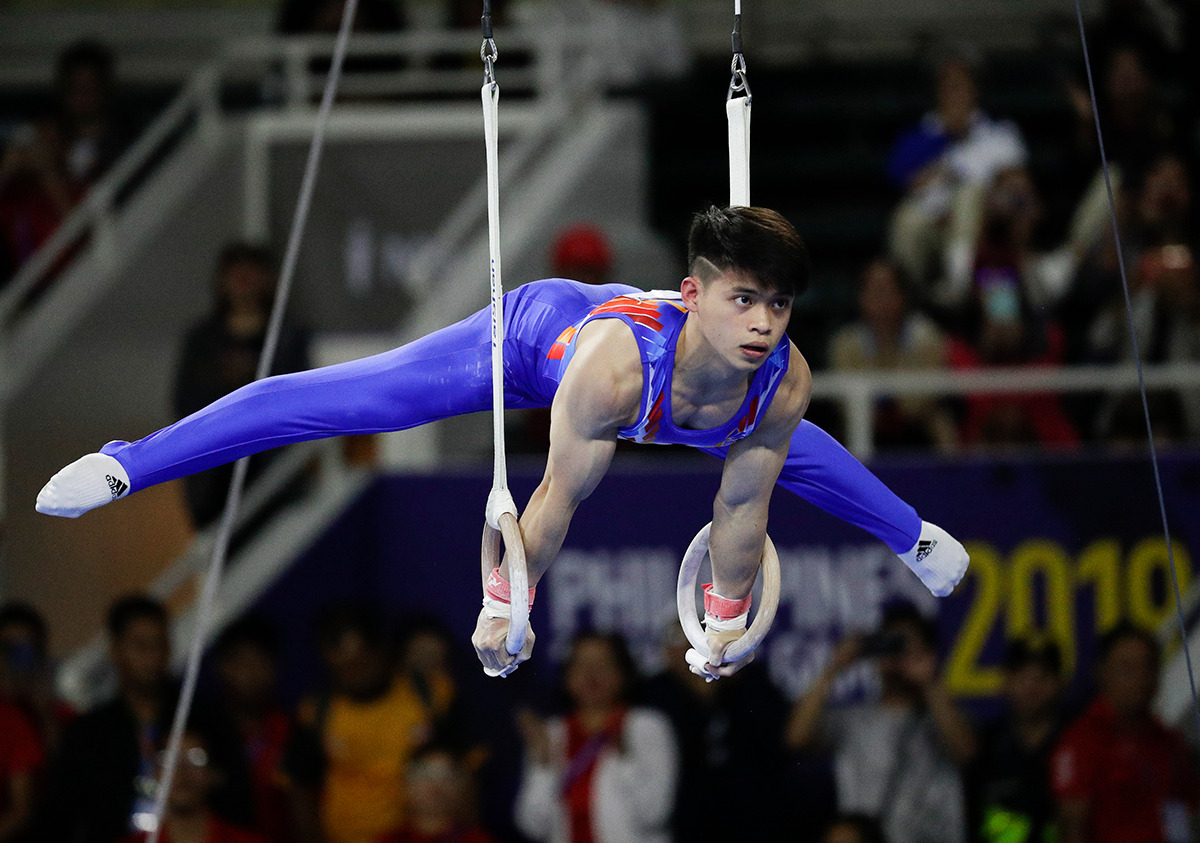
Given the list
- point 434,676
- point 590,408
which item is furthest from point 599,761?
point 590,408

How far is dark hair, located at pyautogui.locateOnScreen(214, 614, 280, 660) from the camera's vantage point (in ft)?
17.1

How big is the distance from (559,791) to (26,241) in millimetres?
3151

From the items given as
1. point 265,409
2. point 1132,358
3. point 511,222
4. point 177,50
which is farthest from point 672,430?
point 177,50

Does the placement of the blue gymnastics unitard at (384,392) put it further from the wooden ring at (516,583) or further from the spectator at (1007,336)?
the spectator at (1007,336)

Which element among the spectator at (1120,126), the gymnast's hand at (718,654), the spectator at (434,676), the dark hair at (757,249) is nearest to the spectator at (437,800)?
the spectator at (434,676)

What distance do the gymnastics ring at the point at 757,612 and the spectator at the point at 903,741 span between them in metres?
1.70

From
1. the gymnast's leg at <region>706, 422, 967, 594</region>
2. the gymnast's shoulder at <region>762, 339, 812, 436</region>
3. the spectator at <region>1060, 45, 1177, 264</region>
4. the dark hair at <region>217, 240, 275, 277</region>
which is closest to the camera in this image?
the gymnast's shoulder at <region>762, 339, 812, 436</region>

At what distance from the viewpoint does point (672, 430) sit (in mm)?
2949

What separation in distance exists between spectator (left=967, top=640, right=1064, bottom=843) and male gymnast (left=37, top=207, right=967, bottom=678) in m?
1.67

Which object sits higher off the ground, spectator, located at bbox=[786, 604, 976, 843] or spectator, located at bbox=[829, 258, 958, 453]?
spectator, located at bbox=[829, 258, 958, 453]

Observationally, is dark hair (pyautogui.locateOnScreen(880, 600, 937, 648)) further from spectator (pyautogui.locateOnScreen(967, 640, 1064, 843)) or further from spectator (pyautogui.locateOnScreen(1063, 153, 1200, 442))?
spectator (pyautogui.locateOnScreen(1063, 153, 1200, 442))

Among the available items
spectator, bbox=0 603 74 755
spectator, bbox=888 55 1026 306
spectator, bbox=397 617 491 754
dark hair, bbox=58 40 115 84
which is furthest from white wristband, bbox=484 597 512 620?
dark hair, bbox=58 40 115 84

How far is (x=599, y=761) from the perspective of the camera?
15.9ft

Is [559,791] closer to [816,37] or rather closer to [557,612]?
[557,612]
